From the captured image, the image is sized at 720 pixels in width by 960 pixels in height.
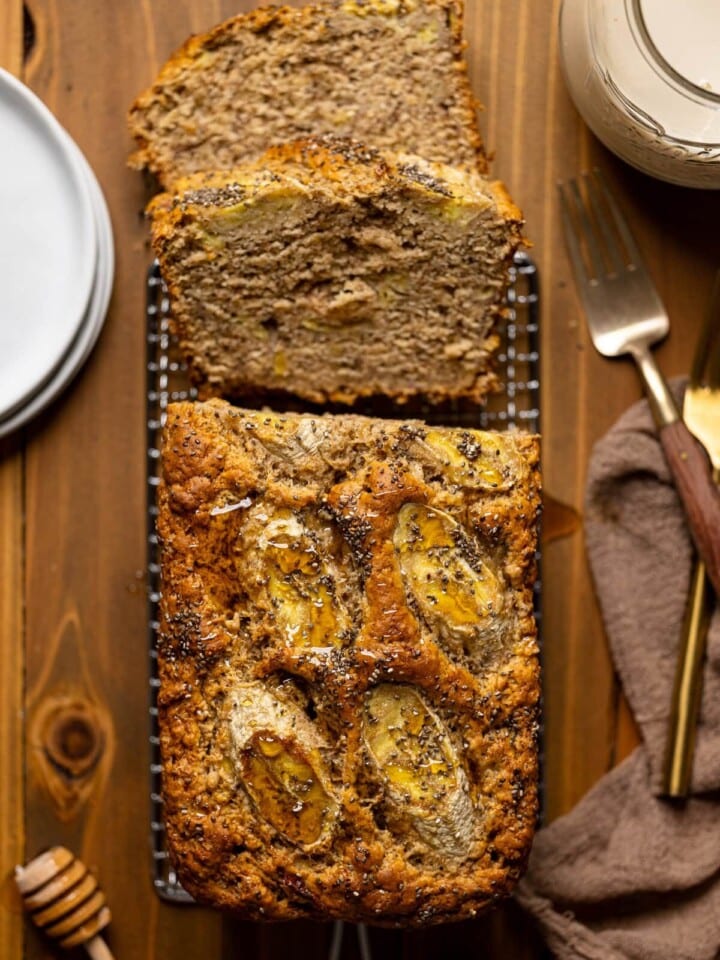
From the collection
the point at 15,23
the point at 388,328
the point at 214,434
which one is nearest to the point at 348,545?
the point at 214,434

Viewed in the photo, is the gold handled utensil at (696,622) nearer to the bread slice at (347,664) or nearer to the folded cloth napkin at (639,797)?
the folded cloth napkin at (639,797)

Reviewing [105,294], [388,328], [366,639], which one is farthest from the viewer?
[105,294]

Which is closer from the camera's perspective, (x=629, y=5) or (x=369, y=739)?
(x=369, y=739)

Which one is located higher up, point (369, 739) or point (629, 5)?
point (629, 5)

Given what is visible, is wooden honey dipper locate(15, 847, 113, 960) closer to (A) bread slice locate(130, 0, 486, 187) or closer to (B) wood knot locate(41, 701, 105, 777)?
(B) wood knot locate(41, 701, 105, 777)

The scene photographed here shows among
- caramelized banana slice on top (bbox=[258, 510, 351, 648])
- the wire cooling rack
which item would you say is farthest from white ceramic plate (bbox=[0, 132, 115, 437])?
caramelized banana slice on top (bbox=[258, 510, 351, 648])

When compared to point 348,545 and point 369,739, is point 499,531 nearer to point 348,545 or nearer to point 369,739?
point 348,545

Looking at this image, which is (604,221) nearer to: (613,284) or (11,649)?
(613,284)
